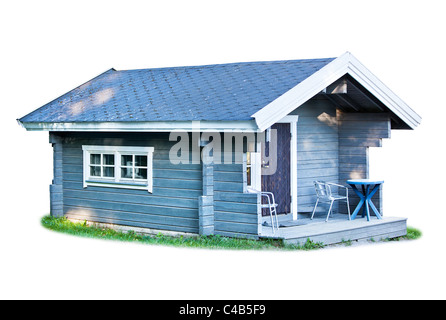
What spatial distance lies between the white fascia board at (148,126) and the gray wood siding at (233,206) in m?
0.86

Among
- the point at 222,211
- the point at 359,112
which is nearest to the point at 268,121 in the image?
the point at 222,211

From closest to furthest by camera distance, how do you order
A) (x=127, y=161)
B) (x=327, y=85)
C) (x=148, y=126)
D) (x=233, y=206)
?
(x=233, y=206), (x=327, y=85), (x=148, y=126), (x=127, y=161)

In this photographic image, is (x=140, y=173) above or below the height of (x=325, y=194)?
above

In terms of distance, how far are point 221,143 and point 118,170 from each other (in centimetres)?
263

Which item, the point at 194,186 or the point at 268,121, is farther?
the point at 194,186

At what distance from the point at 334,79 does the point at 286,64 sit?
1280mm

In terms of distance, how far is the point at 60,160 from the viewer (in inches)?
653

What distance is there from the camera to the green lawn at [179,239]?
43.6ft

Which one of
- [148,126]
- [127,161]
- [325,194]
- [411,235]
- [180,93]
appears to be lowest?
[411,235]

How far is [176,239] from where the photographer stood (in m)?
14.2

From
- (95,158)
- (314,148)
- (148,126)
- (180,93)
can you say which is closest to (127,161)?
(95,158)

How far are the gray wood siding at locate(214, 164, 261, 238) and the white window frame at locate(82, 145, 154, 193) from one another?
1.56 meters

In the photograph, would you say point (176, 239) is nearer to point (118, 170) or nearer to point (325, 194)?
point (118, 170)

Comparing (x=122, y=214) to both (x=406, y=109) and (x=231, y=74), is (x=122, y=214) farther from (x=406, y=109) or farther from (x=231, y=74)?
(x=406, y=109)
